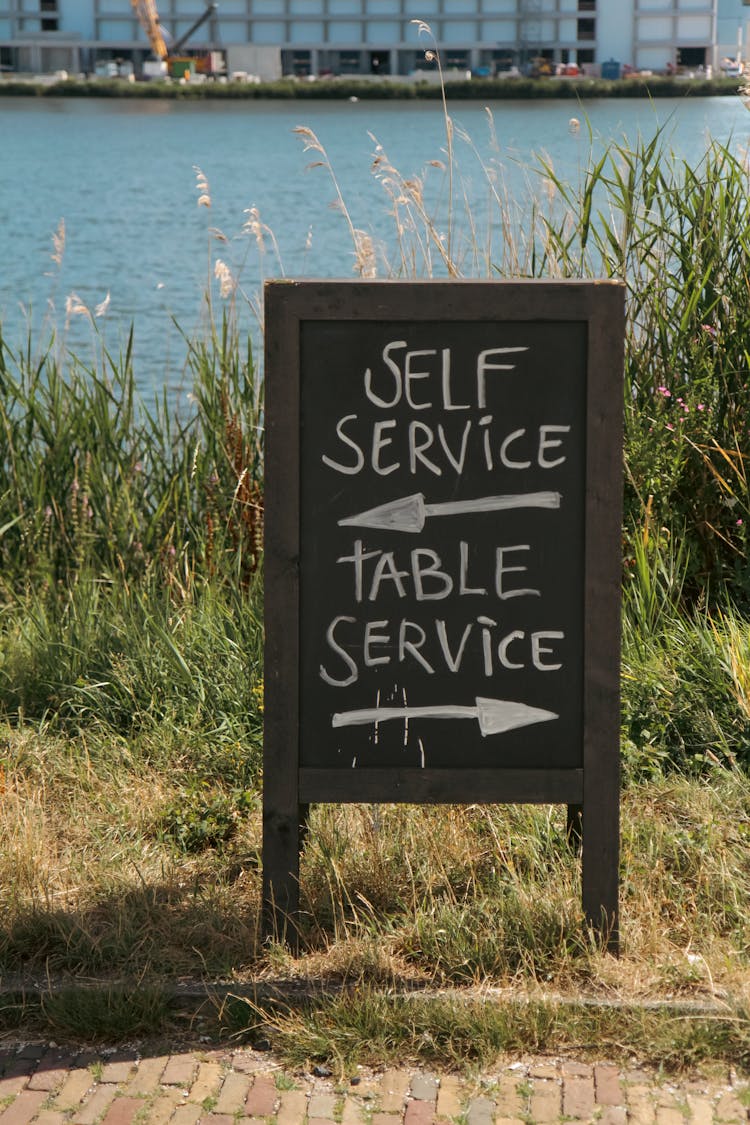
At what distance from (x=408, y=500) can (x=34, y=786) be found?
159 cm

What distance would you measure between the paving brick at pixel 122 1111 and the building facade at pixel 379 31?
121100 mm

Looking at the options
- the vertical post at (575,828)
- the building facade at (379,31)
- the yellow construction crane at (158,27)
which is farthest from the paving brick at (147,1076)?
the building facade at (379,31)

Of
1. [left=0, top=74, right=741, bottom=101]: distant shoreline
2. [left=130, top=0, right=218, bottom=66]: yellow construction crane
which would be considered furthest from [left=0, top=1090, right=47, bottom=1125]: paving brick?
[left=130, top=0, right=218, bottom=66]: yellow construction crane

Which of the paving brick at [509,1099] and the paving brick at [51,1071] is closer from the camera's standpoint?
the paving brick at [509,1099]

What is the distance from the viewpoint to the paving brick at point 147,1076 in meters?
2.84

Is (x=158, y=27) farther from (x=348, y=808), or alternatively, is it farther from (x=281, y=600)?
(x=281, y=600)

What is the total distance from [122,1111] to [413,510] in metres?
1.43

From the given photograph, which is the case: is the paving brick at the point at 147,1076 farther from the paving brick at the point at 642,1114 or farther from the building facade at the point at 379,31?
the building facade at the point at 379,31

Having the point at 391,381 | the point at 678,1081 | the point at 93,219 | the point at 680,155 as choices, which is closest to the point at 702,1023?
the point at 678,1081

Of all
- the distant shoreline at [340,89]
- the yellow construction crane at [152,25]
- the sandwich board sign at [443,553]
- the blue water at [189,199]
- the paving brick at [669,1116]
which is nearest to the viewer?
the paving brick at [669,1116]

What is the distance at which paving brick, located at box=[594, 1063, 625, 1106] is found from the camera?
2758mm

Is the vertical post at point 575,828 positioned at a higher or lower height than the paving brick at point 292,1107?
higher

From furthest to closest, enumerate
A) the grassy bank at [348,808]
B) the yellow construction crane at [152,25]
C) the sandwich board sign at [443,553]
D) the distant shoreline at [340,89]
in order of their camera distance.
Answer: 1. the yellow construction crane at [152,25]
2. the distant shoreline at [340,89]
3. the sandwich board sign at [443,553]
4. the grassy bank at [348,808]

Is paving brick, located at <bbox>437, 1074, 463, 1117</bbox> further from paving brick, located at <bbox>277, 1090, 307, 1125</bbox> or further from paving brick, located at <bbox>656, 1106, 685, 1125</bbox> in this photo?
paving brick, located at <bbox>656, 1106, 685, 1125</bbox>
